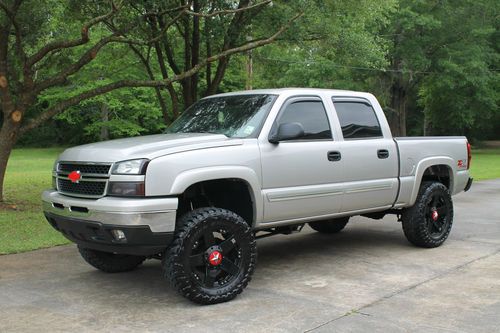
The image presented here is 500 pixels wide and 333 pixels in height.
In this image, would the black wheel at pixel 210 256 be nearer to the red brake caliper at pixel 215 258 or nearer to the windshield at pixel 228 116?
the red brake caliper at pixel 215 258

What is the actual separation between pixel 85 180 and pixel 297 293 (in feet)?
7.46

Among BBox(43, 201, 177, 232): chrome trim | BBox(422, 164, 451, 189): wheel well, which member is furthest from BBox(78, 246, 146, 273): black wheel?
BBox(422, 164, 451, 189): wheel well

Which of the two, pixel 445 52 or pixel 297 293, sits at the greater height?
pixel 445 52

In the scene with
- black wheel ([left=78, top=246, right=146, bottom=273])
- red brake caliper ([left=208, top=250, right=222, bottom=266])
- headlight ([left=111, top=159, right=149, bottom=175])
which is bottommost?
black wheel ([left=78, top=246, right=146, bottom=273])

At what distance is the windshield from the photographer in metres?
5.91

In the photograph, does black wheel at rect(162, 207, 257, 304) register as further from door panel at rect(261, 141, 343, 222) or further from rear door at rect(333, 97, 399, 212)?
rear door at rect(333, 97, 399, 212)

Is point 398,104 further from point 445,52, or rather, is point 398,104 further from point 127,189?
point 127,189

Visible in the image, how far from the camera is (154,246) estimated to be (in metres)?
4.95

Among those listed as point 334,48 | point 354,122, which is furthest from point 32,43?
point 354,122

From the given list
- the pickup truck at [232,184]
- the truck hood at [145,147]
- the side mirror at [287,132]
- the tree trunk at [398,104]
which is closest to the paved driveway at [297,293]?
the pickup truck at [232,184]

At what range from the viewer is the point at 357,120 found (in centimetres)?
691

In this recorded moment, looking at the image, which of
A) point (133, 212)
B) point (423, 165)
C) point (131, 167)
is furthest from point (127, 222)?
point (423, 165)

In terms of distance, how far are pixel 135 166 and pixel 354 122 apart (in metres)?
3.00

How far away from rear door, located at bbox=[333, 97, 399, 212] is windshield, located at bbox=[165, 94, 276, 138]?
106cm
